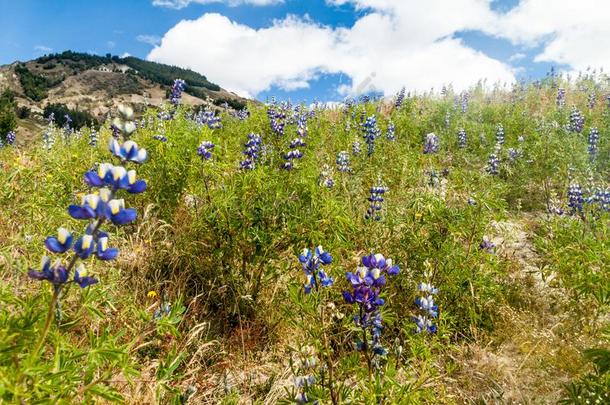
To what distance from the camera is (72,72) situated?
561ft

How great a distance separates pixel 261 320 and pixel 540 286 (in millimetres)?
2868

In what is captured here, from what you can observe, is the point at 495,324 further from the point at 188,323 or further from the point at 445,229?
the point at 188,323

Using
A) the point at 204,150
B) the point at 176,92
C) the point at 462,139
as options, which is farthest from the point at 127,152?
the point at 462,139

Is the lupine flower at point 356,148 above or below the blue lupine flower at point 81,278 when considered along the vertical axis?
above

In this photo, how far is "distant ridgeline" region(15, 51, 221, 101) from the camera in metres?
144

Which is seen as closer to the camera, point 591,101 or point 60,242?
point 60,242

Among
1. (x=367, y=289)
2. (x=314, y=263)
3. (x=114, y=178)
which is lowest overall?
(x=367, y=289)

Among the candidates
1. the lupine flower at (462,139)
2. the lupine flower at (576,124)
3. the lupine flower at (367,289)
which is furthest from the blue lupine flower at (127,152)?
the lupine flower at (576,124)

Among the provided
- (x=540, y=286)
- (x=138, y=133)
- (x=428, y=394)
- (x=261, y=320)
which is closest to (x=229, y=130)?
(x=138, y=133)

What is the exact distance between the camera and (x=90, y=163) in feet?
16.3

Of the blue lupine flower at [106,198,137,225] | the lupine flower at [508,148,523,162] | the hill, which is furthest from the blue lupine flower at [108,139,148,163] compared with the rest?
the hill

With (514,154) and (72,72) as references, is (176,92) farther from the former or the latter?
(72,72)

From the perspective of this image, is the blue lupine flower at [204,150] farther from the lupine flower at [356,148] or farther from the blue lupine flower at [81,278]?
the lupine flower at [356,148]

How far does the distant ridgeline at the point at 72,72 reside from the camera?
14385 cm
